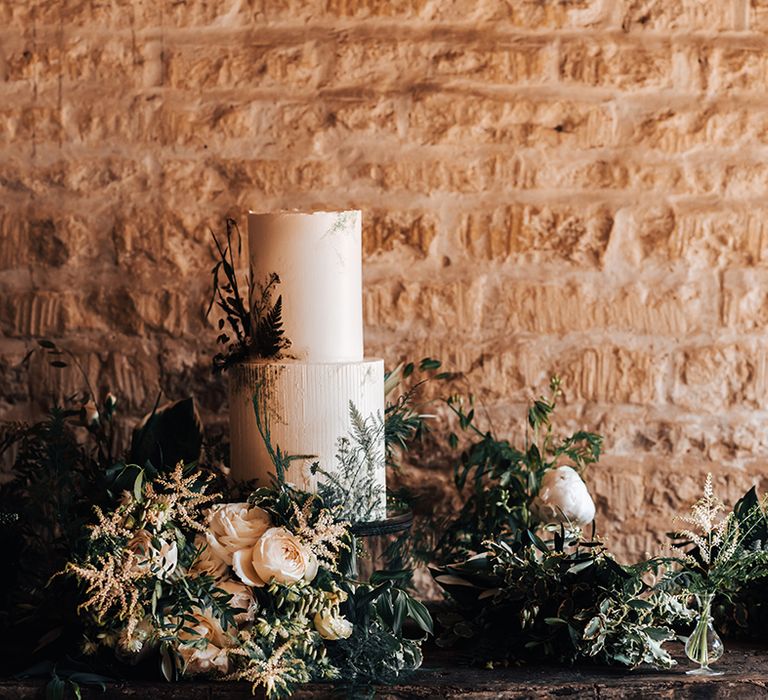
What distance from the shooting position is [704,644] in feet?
5.51

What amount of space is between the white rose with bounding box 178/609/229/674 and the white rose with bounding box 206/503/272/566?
10 cm

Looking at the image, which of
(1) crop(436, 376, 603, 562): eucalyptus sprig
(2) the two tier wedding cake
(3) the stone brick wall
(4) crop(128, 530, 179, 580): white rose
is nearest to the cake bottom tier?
(2) the two tier wedding cake

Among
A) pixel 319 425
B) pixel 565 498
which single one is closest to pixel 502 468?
pixel 565 498

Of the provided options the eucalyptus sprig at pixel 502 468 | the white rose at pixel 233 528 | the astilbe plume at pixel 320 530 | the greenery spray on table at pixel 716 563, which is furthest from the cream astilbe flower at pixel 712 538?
the white rose at pixel 233 528

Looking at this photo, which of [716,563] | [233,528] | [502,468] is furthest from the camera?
[502,468]

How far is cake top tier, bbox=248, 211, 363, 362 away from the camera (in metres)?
A: 1.71

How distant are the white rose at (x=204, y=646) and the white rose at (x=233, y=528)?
0.32 ft

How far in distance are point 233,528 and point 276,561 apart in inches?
3.9

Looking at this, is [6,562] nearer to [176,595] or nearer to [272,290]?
[176,595]

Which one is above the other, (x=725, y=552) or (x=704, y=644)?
(x=725, y=552)

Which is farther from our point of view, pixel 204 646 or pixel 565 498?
pixel 565 498

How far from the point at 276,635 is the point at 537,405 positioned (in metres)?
0.78

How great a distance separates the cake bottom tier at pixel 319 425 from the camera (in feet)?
5.54

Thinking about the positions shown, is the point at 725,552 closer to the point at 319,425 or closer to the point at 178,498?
the point at 319,425
